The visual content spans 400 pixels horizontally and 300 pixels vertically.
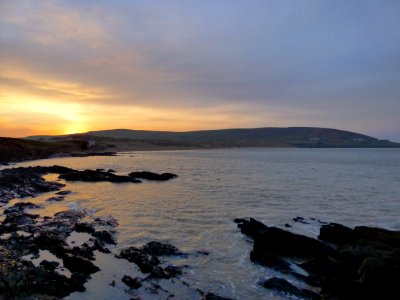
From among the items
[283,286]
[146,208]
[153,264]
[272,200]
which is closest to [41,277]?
[153,264]

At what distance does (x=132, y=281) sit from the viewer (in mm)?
13141

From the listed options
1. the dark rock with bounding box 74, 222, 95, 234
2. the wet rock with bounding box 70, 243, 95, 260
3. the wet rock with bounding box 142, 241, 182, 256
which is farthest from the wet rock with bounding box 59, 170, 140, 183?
the wet rock with bounding box 70, 243, 95, 260

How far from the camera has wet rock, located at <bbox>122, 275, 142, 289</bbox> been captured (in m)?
12.9

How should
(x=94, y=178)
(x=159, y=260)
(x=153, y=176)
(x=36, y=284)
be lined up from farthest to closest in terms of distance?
(x=153, y=176) < (x=94, y=178) < (x=159, y=260) < (x=36, y=284)

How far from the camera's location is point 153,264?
15086mm

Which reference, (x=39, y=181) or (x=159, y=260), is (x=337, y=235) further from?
(x=39, y=181)

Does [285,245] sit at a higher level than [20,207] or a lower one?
higher

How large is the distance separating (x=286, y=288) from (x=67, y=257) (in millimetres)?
8713

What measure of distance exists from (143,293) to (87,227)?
30.0 feet

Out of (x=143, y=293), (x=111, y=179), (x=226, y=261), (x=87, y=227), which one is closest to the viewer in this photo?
(x=143, y=293)

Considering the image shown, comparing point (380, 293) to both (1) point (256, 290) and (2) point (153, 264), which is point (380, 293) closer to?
(1) point (256, 290)

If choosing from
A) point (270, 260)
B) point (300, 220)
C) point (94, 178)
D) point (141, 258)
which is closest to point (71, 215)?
point (141, 258)

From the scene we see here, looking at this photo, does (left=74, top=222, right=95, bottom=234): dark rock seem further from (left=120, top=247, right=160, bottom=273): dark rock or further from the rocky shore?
(left=120, top=247, right=160, bottom=273): dark rock

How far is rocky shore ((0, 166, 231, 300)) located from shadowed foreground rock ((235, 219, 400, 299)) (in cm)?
354
